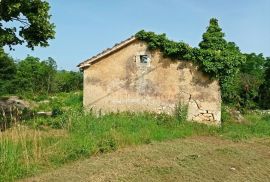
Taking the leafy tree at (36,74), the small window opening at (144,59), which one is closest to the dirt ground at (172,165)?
the small window opening at (144,59)

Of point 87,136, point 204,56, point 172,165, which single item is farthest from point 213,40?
point 172,165

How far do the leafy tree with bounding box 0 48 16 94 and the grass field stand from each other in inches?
892

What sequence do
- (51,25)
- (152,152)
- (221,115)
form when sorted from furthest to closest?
1. (221,115)
2. (51,25)
3. (152,152)

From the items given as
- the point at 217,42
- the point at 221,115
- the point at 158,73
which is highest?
the point at 217,42

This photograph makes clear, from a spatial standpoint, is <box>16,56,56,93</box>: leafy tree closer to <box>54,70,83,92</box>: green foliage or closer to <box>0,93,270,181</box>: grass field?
<box>54,70,83,92</box>: green foliage

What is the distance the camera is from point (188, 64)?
20906 mm

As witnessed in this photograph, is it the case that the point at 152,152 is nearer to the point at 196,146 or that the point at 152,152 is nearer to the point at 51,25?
the point at 196,146

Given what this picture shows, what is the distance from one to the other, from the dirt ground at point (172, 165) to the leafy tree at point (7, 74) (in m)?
31.3

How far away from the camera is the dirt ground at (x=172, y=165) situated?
31.6 ft

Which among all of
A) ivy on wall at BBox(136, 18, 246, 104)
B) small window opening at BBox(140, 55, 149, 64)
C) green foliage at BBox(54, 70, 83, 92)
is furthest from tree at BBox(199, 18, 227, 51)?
green foliage at BBox(54, 70, 83, 92)

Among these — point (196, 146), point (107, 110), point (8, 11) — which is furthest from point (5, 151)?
point (107, 110)

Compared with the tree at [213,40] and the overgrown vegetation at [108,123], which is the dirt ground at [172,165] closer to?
the overgrown vegetation at [108,123]

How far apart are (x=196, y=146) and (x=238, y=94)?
18408mm

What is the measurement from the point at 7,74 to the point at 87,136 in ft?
112
